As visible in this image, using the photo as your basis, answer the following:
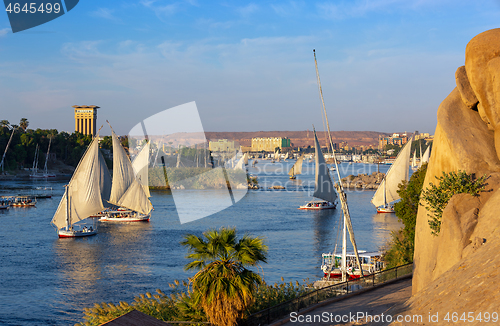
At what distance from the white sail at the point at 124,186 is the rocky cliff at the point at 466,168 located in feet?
123

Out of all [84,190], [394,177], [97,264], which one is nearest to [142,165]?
[84,190]

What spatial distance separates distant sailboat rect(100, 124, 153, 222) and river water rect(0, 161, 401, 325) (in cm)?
193

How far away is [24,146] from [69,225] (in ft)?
242

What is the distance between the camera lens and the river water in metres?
25.0

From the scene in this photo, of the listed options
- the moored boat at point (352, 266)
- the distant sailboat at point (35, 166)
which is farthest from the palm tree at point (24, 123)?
the moored boat at point (352, 266)

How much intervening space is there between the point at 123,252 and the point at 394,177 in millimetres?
31431

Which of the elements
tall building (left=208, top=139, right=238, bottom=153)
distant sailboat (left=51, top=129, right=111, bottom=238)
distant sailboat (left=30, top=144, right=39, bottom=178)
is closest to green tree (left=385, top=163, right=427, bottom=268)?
distant sailboat (left=51, top=129, right=111, bottom=238)

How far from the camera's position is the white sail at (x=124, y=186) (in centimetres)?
4666

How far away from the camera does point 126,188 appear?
48.7 metres

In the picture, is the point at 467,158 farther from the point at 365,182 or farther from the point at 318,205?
the point at 365,182

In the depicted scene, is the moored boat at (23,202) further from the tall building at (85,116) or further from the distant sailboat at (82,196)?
the tall building at (85,116)

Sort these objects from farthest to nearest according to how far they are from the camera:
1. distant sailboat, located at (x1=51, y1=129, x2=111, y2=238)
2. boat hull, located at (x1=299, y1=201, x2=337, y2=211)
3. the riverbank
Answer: the riverbank
boat hull, located at (x1=299, y1=201, x2=337, y2=211)
distant sailboat, located at (x1=51, y1=129, x2=111, y2=238)

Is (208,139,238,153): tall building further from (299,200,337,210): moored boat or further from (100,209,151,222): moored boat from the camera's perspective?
(100,209,151,222): moored boat

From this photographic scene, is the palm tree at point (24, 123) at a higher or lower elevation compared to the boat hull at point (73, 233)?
higher
